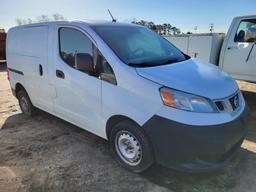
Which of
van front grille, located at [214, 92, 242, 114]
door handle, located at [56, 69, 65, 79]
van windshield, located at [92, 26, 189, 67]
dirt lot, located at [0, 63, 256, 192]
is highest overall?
van windshield, located at [92, 26, 189, 67]

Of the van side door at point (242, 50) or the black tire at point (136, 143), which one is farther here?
the van side door at point (242, 50)

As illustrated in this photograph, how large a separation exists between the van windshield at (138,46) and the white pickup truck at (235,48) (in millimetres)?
2255

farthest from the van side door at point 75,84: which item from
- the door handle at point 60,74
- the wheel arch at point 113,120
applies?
the wheel arch at point 113,120

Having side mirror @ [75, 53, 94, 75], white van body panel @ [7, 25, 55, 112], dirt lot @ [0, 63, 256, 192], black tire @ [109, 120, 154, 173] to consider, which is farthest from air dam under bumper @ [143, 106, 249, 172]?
white van body panel @ [7, 25, 55, 112]

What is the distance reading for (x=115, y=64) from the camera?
3029 millimetres

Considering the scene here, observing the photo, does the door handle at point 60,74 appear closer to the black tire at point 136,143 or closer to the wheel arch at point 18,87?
the black tire at point 136,143

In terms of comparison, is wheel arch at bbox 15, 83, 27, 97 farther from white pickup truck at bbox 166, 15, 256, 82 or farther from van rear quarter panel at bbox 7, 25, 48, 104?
white pickup truck at bbox 166, 15, 256, 82

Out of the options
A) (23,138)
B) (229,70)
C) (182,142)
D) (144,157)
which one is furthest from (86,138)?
(229,70)

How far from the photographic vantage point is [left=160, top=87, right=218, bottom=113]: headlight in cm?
261

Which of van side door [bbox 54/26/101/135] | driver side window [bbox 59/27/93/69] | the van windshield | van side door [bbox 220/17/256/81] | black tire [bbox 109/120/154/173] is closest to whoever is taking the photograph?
black tire [bbox 109/120/154/173]

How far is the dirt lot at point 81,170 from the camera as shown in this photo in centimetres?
290

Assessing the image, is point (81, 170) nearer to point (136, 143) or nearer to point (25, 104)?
point (136, 143)

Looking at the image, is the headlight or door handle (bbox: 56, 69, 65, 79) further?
door handle (bbox: 56, 69, 65, 79)

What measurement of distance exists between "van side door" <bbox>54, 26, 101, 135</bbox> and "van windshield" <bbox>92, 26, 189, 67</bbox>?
296 mm
